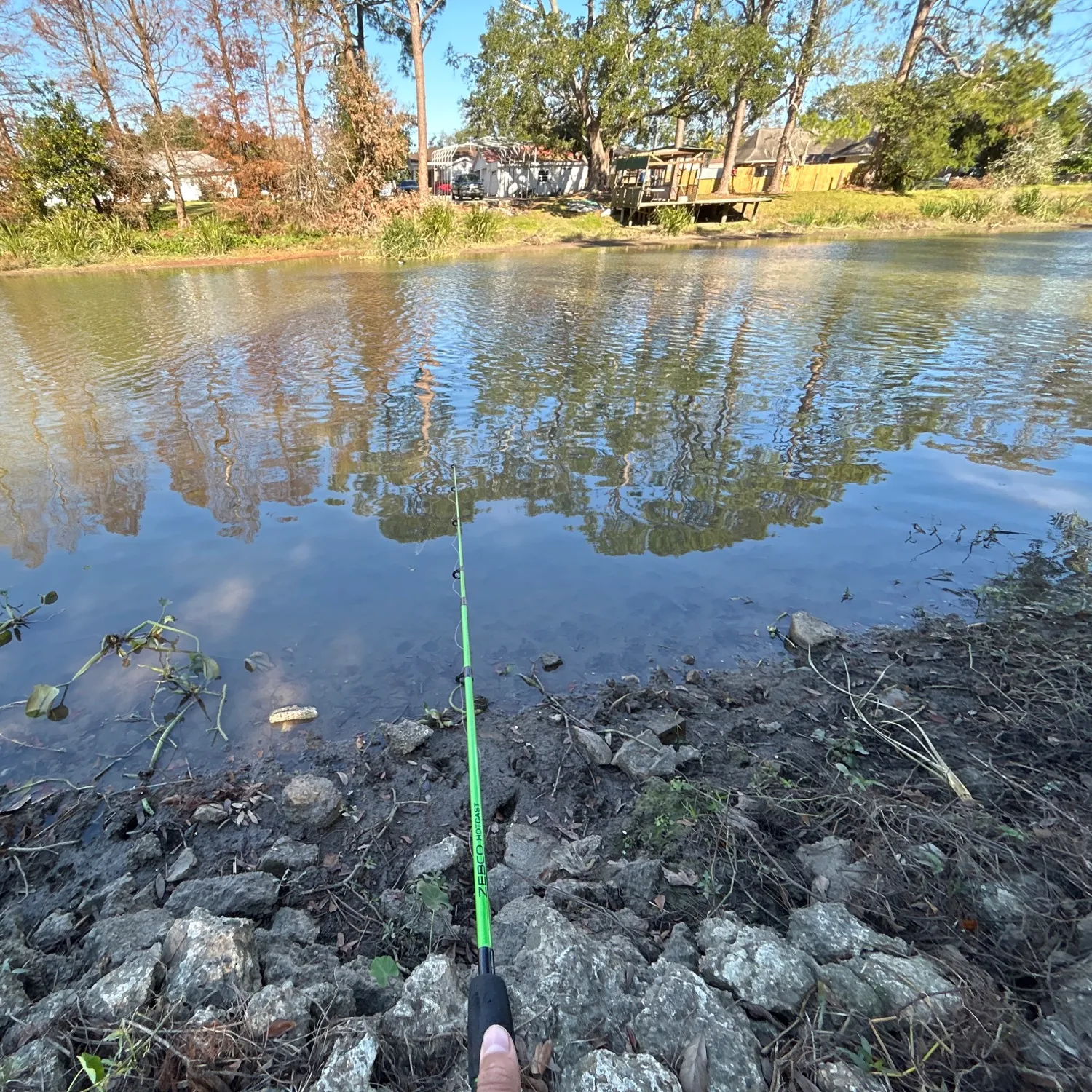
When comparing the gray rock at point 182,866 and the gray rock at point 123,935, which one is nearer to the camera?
the gray rock at point 123,935

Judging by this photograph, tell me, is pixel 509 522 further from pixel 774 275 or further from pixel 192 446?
pixel 774 275

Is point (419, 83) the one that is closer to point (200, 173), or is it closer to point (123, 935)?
point (200, 173)

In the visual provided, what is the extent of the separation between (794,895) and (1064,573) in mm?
3940

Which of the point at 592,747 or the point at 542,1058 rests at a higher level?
the point at 542,1058

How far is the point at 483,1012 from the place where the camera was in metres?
1.58

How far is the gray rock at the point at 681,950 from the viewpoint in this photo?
6.62 feet

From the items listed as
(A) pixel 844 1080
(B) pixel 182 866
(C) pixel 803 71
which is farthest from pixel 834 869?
(C) pixel 803 71

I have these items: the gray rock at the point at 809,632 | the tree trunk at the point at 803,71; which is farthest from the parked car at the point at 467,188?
the gray rock at the point at 809,632

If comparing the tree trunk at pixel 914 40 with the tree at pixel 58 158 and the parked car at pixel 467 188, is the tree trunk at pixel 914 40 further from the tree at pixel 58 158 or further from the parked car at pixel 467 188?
the tree at pixel 58 158

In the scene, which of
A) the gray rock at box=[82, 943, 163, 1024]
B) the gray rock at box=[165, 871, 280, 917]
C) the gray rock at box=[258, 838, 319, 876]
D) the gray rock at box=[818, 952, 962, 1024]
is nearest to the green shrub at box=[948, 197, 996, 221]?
the gray rock at box=[818, 952, 962, 1024]

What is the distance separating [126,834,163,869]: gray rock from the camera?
8.83ft

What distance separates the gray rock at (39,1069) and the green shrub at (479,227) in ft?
92.8

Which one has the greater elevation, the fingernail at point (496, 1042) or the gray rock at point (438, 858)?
the fingernail at point (496, 1042)

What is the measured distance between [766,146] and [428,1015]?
70.1 metres
